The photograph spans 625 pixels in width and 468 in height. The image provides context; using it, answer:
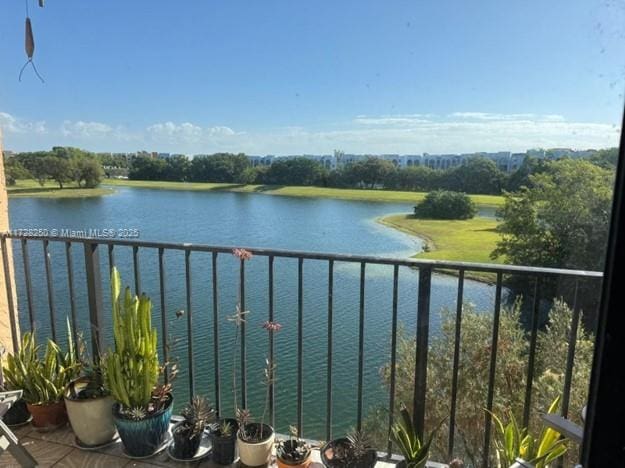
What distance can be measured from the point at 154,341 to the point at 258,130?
10018 millimetres

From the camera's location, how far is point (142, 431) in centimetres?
202

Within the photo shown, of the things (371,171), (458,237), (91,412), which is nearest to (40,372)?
(91,412)

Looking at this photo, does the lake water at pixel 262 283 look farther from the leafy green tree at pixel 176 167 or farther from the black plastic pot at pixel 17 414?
the black plastic pot at pixel 17 414

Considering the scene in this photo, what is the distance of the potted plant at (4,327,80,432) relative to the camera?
7.41 ft

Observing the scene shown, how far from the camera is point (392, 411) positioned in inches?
82.5

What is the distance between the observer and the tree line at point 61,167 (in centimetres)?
320

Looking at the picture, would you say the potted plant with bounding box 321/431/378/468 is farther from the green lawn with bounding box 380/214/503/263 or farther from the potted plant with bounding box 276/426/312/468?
the green lawn with bounding box 380/214/503/263

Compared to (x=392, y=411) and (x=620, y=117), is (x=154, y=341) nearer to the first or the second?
(x=392, y=411)

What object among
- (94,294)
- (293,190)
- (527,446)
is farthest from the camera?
(293,190)

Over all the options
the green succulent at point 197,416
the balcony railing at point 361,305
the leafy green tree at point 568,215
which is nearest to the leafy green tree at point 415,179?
the leafy green tree at point 568,215

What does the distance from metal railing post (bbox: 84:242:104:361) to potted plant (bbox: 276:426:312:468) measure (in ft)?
3.95

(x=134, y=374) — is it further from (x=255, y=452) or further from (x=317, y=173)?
(x=317, y=173)

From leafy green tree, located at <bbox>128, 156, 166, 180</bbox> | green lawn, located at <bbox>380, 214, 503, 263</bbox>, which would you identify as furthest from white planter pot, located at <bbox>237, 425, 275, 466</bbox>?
leafy green tree, located at <bbox>128, 156, 166, 180</bbox>

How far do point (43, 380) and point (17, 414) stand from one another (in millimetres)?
296
